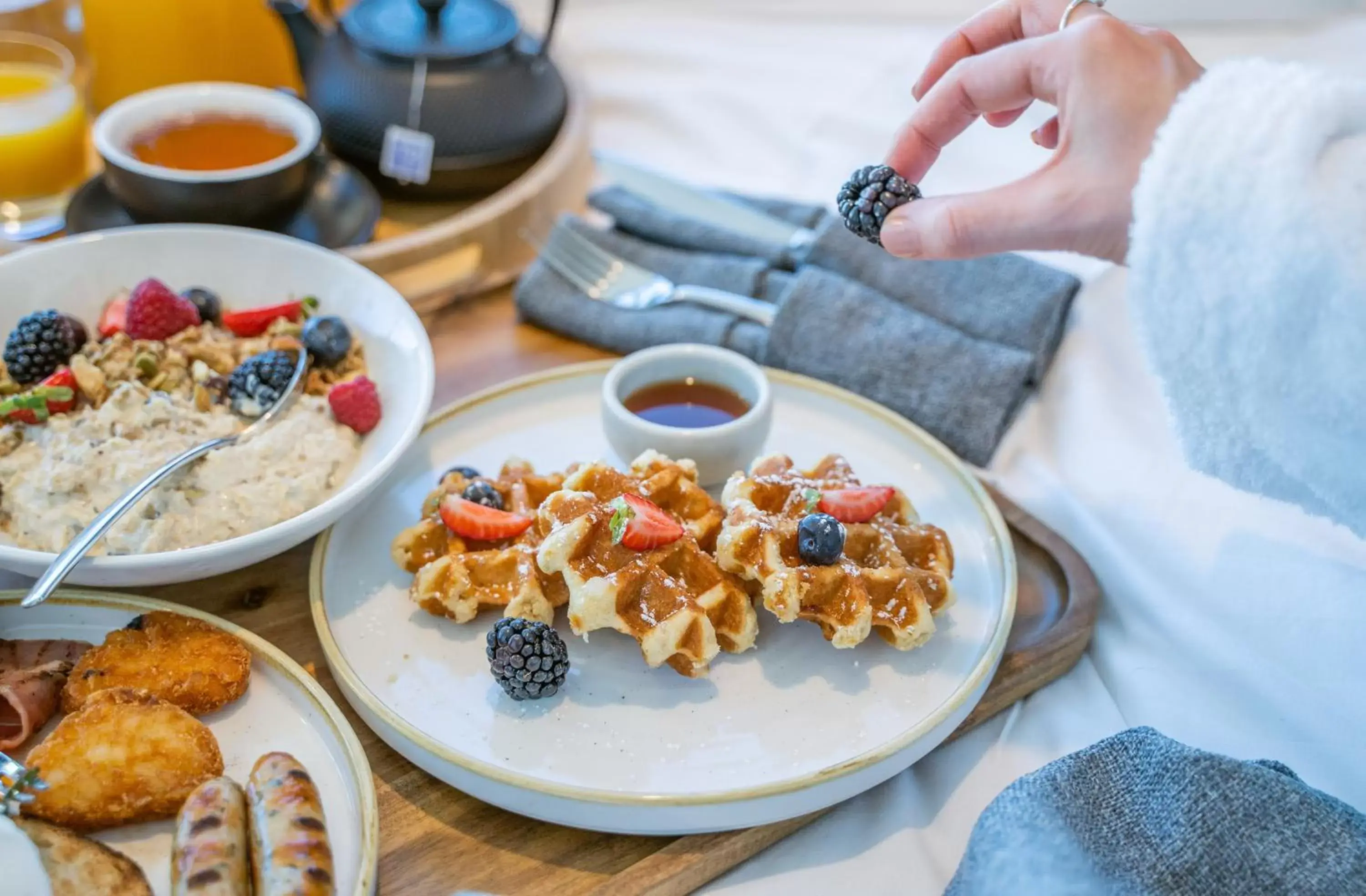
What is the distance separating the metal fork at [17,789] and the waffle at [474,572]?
0.50 metres

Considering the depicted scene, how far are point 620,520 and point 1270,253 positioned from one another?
2.72ft

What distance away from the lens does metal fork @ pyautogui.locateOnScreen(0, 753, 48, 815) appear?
49.3 inches

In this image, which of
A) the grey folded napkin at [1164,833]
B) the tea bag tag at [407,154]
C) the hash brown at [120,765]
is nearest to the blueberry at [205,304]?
the tea bag tag at [407,154]

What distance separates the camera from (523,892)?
1.33 m

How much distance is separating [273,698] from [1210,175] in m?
1.26

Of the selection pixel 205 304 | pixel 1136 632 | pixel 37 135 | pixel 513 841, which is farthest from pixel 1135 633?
pixel 37 135

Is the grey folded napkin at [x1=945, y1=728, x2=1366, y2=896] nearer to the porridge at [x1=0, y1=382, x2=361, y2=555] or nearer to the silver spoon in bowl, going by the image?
the porridge at [x1=0, y1=382, x2=361, y2=555]

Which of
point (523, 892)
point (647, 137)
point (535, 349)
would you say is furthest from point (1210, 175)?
point (647, 137)

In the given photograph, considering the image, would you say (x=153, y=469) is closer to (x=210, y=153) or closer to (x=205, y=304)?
(x=205, y=304)

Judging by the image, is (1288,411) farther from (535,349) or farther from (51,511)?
(51,511)

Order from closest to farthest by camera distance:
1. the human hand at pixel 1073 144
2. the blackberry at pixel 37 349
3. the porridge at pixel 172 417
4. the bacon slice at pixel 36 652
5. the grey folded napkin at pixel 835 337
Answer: the human hand at pixel 1073 144, the bacon slice at pixel 36 652, the porridge at pixel 172 417, the blackberry at pixel 37 349, the grey folded napkin at pixel 835 337

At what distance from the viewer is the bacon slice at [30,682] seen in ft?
4.60

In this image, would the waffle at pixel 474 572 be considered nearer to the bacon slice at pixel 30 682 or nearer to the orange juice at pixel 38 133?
the bacon slice at pixel 30 682

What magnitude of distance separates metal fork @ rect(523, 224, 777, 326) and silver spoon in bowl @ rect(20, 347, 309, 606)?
0.66 meters
